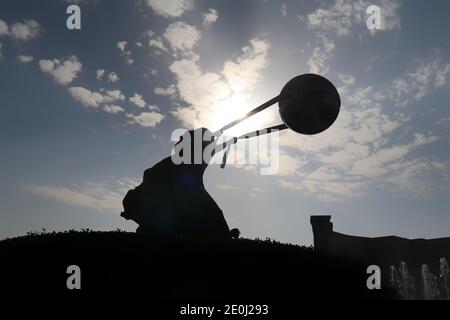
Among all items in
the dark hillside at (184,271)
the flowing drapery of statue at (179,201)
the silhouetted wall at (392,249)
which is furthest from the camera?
the silhouetted wall at (392,249)

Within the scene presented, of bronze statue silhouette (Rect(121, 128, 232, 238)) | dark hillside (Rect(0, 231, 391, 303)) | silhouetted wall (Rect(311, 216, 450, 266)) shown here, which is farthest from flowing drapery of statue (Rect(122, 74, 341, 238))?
silhouetted wall (Rect(311, 216, 450, 266))

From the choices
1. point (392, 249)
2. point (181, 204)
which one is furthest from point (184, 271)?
point (392, 249)

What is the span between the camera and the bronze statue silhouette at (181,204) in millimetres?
9344

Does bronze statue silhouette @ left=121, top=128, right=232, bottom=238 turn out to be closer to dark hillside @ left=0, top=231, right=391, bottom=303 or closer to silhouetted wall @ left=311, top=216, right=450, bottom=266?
dark hillside @ left=0, top=231, right=391, bottom=303

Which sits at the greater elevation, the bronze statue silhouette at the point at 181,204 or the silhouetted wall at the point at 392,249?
the bronze statue silhouette at the point at 181,204

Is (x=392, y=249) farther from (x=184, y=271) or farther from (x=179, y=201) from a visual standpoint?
(x=184, y=271)

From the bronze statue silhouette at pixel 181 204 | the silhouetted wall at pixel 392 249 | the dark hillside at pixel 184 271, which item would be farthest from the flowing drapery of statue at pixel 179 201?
the silhouetted wall at pixel 392 249

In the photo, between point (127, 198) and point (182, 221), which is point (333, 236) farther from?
point (127, 198)

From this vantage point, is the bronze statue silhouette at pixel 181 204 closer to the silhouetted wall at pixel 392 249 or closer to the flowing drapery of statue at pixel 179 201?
the flowing drapery of statue at pixel 179 201

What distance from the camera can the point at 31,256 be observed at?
752cm

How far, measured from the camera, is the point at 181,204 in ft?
30.8
